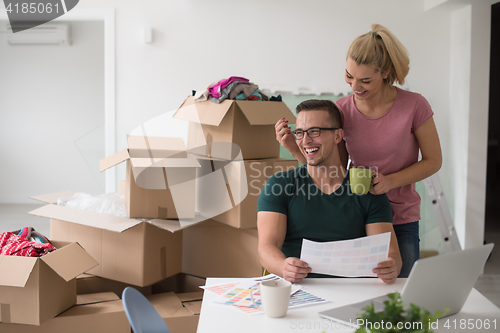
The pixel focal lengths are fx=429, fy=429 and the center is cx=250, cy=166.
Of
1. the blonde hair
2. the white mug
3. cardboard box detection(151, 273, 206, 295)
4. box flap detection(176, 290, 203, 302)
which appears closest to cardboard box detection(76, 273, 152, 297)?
cardboard box detection(151, 273, 206, 295)

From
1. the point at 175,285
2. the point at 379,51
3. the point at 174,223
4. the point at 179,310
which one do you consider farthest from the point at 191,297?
the point at 379,51

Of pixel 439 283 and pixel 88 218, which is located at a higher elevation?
pixel 439 283

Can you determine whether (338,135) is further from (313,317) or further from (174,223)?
(174,223)

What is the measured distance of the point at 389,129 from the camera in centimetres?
161

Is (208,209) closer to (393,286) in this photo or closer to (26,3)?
(393,286)

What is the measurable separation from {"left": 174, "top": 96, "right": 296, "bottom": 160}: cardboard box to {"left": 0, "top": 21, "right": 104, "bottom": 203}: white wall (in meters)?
4.15

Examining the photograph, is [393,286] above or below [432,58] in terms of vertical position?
below

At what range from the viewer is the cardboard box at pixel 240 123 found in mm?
2246

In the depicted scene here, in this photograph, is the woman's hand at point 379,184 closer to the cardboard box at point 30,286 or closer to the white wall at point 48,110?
the cardboard box at point 30,286

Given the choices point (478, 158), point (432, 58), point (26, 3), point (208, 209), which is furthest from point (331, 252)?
point (26, 3)

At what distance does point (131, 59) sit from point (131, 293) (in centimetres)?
309

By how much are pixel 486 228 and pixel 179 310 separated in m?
4.46

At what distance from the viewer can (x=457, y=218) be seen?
375 cm

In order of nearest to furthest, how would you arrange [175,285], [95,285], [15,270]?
1. [15,270]
2. [95,285]
3. [175,285]
